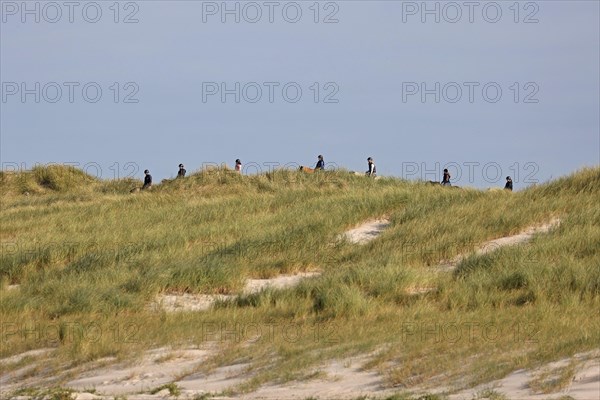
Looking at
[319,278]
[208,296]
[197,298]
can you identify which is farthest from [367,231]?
[197,298]

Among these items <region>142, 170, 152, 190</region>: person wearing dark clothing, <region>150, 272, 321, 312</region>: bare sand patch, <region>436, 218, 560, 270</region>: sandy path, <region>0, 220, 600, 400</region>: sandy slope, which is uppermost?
<region>142, 170, 152, 190</region>: person wearing dark clothing

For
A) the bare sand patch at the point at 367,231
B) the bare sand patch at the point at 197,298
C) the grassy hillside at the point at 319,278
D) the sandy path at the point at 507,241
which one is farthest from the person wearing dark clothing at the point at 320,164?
the bare sand patch at the point at 197,298

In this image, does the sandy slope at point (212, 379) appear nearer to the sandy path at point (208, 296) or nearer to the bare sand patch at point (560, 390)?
the bare sand patch at point (560, 390)

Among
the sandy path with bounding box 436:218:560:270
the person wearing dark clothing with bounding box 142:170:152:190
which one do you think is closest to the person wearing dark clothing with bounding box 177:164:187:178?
the person wearing dark clothing with bounding box 142:170:152:190

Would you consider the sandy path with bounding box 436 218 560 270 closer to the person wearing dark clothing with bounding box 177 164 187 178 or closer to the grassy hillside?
the grassy hillside

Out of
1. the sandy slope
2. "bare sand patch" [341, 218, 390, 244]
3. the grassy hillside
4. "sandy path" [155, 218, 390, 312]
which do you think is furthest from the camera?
"bare sand patch" [341, 218, 390, 244]

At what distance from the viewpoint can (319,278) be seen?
60.0 feet

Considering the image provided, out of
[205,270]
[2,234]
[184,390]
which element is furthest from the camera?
[2,234]

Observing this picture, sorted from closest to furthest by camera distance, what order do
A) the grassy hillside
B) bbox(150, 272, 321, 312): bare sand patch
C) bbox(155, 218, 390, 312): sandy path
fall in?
1. the grassy hillside
2. bbox(150, 272, 321, 312): bare sand patch
3. bbox(155, 218, 390, 312): sandy path

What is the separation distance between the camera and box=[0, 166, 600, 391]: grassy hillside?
12539mm

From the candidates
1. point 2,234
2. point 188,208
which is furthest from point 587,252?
point 2,234

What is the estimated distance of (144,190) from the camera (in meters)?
36.2

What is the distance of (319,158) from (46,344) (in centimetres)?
2416

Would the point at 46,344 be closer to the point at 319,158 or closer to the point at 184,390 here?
the point at 184,390
